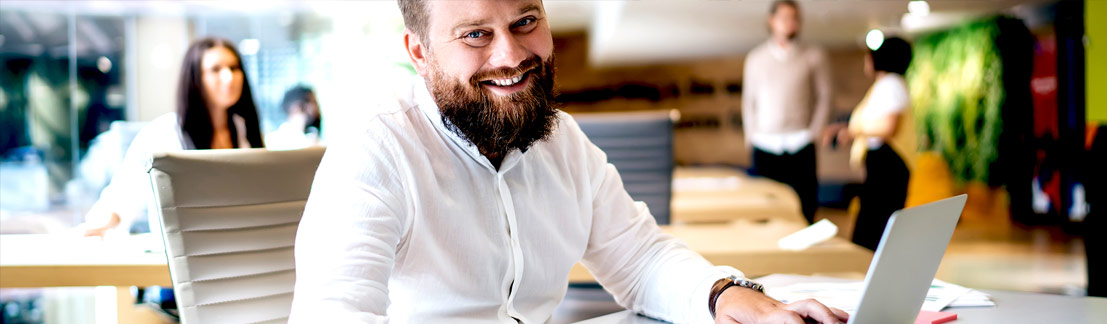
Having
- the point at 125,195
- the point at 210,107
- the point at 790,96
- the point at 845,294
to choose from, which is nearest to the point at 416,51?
the point at 845,294

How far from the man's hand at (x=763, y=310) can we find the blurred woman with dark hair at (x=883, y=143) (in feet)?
9.09

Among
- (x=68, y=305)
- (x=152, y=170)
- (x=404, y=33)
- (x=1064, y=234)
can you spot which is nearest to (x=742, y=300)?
(x=404, y=33)

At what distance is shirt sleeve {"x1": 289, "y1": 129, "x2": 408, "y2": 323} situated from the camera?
3.08ft

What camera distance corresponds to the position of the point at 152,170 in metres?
1.43

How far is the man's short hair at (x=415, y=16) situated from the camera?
1144 mm

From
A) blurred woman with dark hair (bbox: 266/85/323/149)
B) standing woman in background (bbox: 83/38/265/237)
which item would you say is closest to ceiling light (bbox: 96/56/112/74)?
blurred woman with dark hair (bbox: 266/85/323/149)

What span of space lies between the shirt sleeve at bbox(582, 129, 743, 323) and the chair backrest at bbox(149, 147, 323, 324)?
1.96ft

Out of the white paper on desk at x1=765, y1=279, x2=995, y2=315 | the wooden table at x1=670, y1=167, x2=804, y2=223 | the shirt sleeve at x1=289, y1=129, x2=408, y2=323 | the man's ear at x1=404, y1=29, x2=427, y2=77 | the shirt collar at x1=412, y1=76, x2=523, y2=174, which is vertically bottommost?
the wooden table at x1=670, y1=167, x2=804, y2=223

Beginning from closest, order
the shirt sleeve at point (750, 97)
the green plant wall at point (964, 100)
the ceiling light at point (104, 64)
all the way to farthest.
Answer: the shirt sleeve at point (750, 97)
the ceiling light at point (104, 64)
the green plant wall at point (964, 100)

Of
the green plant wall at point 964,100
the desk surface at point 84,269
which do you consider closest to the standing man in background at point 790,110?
the desk surface at point 84,269

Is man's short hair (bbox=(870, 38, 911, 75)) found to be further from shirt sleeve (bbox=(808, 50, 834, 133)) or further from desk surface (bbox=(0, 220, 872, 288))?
desk surface (bbox=(0, 220, 872, 288))

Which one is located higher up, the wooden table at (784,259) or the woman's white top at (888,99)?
the woman's white top at (888,99)

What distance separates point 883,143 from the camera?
377cm

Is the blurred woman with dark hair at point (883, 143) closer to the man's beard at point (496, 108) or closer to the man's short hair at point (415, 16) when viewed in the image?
the man's beard at point (496, 108)
